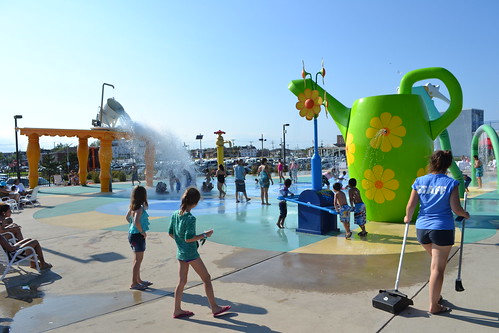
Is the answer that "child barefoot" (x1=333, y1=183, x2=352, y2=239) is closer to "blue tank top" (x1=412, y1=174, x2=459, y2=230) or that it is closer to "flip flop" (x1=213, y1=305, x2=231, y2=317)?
"blue tank top" (x1=412, y1=174, x2=459, y2=230)

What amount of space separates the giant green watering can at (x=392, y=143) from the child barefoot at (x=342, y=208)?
6.24 ft

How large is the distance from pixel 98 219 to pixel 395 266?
8442mm

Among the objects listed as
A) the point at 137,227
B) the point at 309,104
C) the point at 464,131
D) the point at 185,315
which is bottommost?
the point at 185,315

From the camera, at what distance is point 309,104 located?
9023mm

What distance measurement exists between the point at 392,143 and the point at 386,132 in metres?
0.29

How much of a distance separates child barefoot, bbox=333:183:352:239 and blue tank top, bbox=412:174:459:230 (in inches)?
134

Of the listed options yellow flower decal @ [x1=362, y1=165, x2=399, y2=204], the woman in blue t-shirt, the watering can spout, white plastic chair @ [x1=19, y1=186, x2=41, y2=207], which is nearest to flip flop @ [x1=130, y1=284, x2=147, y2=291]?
the woman in blue t-shirt

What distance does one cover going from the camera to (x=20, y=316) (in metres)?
4.44

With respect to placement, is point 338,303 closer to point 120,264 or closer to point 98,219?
point 120,264

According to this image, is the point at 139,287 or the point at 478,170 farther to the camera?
the point at 478,170

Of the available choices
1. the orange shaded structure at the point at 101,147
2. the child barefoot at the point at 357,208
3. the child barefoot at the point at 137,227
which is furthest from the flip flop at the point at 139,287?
the orange shaded structure at the point at 101,147

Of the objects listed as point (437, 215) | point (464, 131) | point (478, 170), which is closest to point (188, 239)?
point (437, 215)

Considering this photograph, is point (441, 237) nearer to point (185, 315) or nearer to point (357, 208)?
point (185, 315)

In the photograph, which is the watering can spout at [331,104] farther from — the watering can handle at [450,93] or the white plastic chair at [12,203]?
the white plastic chair at [12,203]
